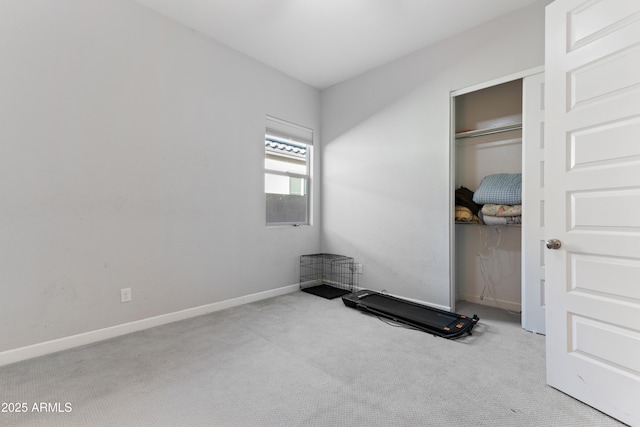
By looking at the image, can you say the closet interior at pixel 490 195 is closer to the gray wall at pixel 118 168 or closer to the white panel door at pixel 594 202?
the white panel door at pixel 594 202

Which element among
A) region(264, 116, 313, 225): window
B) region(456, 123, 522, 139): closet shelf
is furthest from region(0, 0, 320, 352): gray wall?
region(456, 123, 522, 139): closet shelf

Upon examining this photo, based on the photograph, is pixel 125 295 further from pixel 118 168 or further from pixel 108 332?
pixel 118 168

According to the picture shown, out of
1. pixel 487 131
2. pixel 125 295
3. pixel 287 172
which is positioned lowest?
pixel 125 295

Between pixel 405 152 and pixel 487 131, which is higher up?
pixel 487 131

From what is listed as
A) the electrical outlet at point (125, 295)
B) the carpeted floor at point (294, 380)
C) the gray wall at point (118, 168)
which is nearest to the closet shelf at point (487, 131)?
the carpeted floor at point (294, 380)

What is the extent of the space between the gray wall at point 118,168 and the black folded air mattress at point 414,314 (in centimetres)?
129

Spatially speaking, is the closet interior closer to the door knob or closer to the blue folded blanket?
the blue folded blanket

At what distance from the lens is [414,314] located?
2756 millimetres

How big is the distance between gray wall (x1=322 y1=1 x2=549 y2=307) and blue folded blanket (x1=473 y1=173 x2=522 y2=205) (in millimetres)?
328

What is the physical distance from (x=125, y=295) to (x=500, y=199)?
3.49 m

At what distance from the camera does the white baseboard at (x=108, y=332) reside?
6.50 feet

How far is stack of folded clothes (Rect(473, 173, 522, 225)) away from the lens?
8.80 ft

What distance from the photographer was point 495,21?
2.68 metres

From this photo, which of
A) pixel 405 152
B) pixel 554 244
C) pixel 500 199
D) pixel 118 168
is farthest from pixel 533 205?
pixel 118 168
